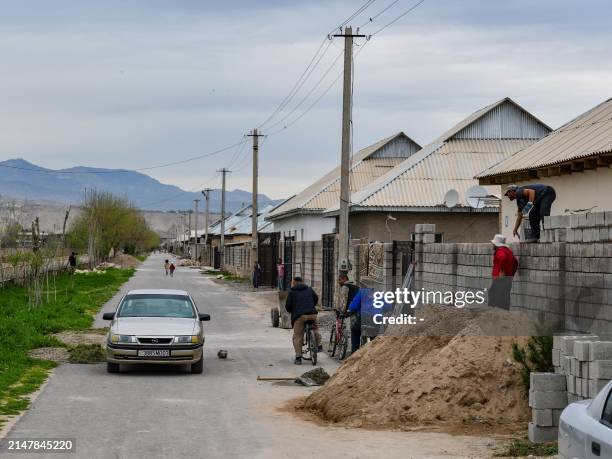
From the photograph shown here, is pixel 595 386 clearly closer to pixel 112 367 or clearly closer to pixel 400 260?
pixel 112 367

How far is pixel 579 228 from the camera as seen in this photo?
13.6 m

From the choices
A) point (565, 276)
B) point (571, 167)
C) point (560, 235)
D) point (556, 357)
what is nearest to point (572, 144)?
point (571, 167)

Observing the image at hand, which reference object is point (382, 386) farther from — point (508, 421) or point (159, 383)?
point (159, 383)

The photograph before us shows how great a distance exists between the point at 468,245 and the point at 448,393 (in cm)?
561

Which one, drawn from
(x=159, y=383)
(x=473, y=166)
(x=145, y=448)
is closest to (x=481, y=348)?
(x=145, y=448)

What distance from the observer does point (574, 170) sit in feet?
80.6

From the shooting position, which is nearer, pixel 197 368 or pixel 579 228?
pixel 579 228

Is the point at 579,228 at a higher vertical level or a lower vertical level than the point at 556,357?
higher

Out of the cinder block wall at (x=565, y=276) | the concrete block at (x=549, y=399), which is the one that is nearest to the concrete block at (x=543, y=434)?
the concrete block at (x=549, y=399)

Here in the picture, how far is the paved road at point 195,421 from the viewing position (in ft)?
36.1

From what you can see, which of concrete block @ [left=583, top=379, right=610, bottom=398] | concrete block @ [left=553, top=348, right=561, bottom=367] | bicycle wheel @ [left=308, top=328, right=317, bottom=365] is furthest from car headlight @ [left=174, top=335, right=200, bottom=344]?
concrete block @ [left=583, top=379, right=610, bottom=398]

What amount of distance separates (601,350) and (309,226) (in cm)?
4316

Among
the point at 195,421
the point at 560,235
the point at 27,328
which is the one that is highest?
the point at 560,235

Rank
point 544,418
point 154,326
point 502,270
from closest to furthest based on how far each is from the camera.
A: point 544,418
point 502,270
point 154,326
